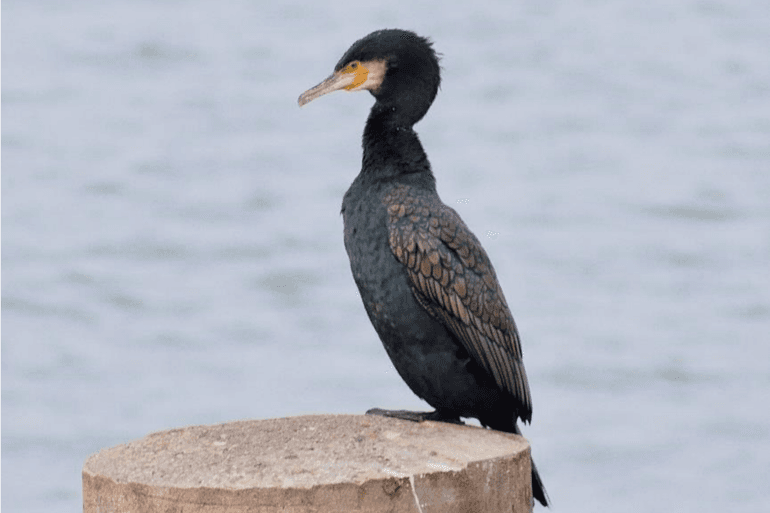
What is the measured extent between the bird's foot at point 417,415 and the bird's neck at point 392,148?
1014 millimetres

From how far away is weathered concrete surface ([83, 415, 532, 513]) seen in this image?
368 centimetres

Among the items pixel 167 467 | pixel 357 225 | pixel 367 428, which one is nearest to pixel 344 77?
pixel 357 225

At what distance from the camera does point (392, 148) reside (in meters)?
4.96

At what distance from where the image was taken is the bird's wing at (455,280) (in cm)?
468

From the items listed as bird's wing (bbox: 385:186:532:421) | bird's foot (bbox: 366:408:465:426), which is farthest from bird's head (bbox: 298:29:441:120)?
bird's foot (bbox: 366:408:465:426)

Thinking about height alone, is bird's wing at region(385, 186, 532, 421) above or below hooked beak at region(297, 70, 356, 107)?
below

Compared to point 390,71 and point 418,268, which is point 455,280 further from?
point 390,71

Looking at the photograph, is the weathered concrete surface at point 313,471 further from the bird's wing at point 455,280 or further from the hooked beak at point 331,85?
the hooked beak at point 331,85

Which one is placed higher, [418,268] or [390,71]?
[390,71]

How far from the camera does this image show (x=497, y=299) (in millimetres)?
4777

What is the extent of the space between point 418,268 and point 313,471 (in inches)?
44.9

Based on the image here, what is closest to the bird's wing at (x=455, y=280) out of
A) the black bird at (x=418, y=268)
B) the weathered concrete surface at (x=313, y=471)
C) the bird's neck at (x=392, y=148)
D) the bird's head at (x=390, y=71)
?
the black bird at (x=418, y=268)

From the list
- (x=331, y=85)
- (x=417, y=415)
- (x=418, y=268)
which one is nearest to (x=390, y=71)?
(x=331, y=85)

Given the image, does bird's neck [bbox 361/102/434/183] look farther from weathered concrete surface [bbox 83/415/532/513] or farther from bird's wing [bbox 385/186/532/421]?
weathered concrete surface [bbox 83/415/532/513]
